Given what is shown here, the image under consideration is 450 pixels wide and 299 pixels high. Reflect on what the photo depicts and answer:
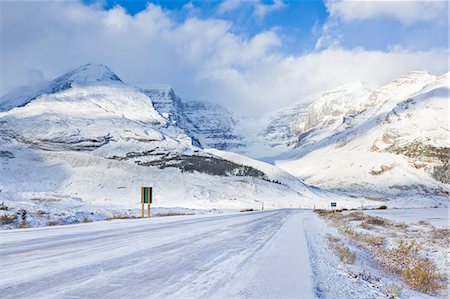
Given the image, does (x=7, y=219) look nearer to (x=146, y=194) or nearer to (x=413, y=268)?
(x=146, y=194)

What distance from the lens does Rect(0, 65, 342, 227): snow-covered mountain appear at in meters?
86.1

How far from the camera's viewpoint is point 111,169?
4035 inches

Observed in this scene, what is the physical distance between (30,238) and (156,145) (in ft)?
430

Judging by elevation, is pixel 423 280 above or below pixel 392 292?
below

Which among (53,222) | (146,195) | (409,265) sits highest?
(146,195)

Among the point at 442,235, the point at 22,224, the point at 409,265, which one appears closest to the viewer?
the point at 409,265

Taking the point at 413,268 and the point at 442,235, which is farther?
the point at 442,235

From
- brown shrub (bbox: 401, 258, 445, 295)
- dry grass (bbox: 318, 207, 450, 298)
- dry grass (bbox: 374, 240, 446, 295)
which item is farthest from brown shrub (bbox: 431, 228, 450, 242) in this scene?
brown shrub (bbox: 401, 258, 445, 295)

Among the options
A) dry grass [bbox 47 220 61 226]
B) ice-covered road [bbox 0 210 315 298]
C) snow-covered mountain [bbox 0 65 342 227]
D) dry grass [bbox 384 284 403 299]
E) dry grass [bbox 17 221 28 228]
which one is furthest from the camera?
snow-covered mountain [bbox 0 65 342 227]

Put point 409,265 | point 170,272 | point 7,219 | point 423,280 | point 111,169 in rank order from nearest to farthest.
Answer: point 170,272 < point 423,280 < point 409,265 < point 7,219 < point 111,169

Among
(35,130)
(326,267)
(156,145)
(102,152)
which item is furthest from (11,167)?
(326,267)

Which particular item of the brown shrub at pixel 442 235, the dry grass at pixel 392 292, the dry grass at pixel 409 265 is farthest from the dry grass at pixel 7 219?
the brown shrub at pixel 442 235

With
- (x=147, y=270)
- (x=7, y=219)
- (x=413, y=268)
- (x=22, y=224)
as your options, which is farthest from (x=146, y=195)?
(x=147, y=270)

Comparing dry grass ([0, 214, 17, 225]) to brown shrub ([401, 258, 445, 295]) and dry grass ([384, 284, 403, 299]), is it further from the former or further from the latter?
dry grass ([384, 284, 403, 299])
